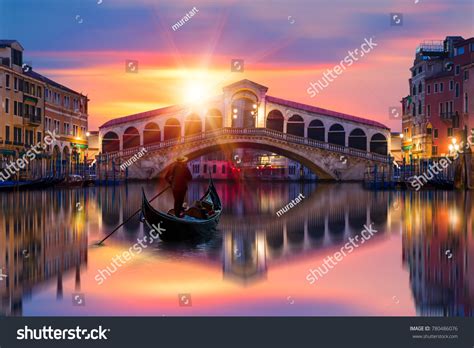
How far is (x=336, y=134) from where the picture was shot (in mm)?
47594

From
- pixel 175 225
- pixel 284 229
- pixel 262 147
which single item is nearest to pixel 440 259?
pixel 175 225

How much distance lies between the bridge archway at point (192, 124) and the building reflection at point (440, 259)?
1208 inches

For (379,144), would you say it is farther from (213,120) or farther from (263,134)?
(213,120)

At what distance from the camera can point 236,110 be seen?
47.4 metres

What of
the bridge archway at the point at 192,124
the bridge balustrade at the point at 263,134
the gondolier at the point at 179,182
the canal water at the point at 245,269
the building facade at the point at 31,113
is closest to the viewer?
the canal water at the point at 245,269

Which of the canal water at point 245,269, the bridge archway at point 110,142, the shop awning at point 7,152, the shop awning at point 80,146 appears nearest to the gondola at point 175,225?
the canal water at point 245,269

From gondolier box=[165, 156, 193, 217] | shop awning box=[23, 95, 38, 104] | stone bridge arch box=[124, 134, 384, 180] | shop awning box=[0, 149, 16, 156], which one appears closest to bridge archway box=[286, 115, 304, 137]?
stone bridge arch box=[124, 134, 384, 180]

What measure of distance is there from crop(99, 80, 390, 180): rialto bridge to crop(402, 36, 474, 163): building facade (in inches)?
101

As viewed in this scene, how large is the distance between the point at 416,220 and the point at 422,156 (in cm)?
3026

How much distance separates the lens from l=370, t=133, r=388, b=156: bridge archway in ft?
156

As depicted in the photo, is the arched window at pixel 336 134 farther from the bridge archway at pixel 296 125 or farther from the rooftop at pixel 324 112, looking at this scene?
the bridge archway at pixel 296 125

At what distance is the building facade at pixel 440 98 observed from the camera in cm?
3912

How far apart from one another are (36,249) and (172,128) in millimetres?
38291
